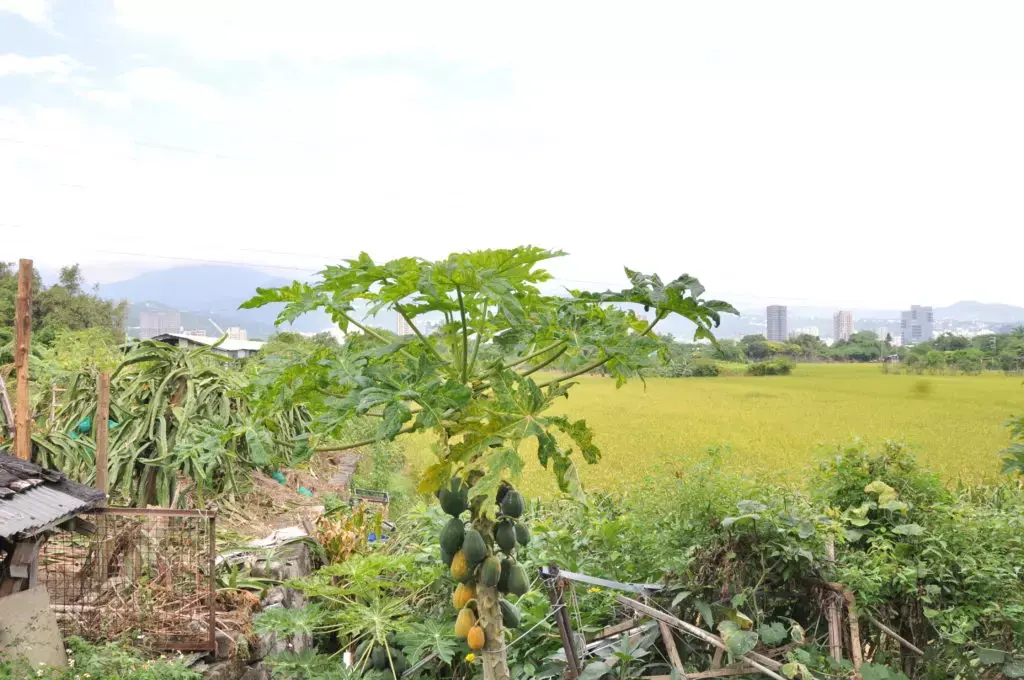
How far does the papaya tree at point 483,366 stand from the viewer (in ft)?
7.16

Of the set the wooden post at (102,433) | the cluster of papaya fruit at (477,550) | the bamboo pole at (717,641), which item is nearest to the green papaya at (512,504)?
the cluster of papaya fruit at (477,550)

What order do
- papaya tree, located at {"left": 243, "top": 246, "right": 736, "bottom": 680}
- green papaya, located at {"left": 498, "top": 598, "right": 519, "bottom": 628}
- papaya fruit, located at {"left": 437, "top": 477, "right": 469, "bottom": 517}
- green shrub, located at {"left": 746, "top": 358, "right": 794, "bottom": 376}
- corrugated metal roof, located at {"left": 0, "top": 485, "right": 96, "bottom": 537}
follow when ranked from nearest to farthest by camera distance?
papaya tree, located at {"left": 243, "top": 246, "right": 736, "bottom": 680} < papaya fruit, located at {"left": 437, "top": 477, "right": 469, "bottom": 517} < green papaya, located at {"left": 498, "top": 598, "right": 519, "bottom": 628} < corrugated metal roof, located at {"left": 0, "top": 485, "right": 96, "bottom": 537} < green shrub, located at {"left": 746, "top": 358, "right": 794, "bottom": 376}

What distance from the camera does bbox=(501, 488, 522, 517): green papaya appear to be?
2.49m

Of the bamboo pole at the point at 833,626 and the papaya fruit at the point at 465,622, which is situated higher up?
the papaya fruit at the point at 465,622

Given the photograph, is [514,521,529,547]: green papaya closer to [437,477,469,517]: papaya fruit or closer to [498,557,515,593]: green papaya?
[498,557,515,593]: green papaya

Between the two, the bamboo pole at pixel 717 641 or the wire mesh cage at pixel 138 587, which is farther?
the wire mesh cage at pixel 138 587

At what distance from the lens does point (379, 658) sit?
387 cm

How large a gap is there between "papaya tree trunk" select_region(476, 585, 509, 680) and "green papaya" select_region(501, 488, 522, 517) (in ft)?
0.86

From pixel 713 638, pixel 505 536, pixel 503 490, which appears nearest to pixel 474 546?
pixel 505 536

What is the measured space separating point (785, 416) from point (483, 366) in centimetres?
923

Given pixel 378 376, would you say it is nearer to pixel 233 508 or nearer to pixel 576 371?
pixel 576 371

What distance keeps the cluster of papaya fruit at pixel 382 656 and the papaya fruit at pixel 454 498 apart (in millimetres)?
1645

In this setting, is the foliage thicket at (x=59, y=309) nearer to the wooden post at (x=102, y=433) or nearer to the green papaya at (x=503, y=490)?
the wooden post at (x=102, y=433)

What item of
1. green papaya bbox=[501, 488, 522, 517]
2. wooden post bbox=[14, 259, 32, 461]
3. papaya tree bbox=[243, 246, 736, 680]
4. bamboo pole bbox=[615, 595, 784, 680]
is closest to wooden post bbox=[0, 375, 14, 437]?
wooden post bbox=[14, 259, 32, 461]
